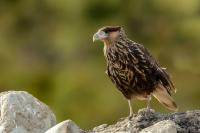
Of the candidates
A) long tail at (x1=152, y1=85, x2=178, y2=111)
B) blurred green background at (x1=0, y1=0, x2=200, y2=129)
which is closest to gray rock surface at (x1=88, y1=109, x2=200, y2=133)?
long tail at (x1=152, y1=85, x2=178, y2=111)

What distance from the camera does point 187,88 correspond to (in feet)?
66.6

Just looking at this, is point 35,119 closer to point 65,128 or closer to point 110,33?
point 65,128

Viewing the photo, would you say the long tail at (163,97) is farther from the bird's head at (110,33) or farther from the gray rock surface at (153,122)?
the gray rock surface at (153,122)

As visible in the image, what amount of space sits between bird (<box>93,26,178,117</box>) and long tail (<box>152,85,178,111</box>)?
13 millimetres

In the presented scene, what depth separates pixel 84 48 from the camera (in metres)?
24.0

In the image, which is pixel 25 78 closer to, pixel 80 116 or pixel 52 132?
pixel 80 116

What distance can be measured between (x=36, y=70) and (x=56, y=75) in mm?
522

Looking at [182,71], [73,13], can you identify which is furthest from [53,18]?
[182,71]

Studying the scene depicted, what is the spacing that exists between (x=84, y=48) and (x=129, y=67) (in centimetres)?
1406

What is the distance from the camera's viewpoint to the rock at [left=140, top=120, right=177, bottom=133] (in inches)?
322

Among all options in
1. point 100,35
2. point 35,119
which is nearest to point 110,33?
point 100,35

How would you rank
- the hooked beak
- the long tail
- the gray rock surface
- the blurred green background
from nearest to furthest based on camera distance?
1. the gray rock surface
2. the hooked beak
3. the long tail
4. the blurred green background

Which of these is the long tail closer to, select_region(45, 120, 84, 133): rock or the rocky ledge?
the rocky ledge

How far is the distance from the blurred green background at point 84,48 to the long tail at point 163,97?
7.89 metres
